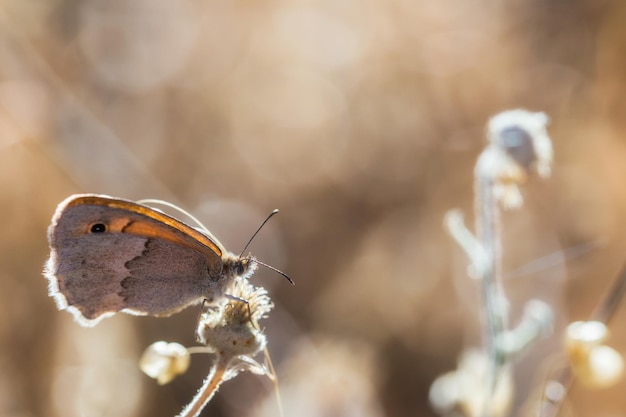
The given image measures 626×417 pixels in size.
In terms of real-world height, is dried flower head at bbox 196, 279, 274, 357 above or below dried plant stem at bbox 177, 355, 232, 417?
above

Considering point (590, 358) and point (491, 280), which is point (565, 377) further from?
point (491, 280)

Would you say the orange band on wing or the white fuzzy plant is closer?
the orange band on wing

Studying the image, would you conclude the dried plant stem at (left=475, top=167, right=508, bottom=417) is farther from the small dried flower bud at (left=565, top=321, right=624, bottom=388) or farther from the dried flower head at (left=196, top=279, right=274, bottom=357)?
the dried flower head at (left=196, top=279, right=274, bottom=357)

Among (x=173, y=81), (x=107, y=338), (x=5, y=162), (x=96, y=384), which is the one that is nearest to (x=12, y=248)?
(x=5, y=162)

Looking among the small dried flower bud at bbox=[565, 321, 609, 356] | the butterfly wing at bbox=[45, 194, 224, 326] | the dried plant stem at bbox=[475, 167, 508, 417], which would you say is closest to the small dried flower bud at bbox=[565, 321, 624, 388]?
the small dried flower bud at bbox=[565, 321, 609, 356]

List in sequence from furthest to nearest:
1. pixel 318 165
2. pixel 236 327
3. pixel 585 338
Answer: pixel 318 165 → pixel 585 338 → pixel 236 327

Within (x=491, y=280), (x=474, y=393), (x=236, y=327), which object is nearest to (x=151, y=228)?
(x=236, y=327)

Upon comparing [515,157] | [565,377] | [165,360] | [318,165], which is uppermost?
[318,165]
